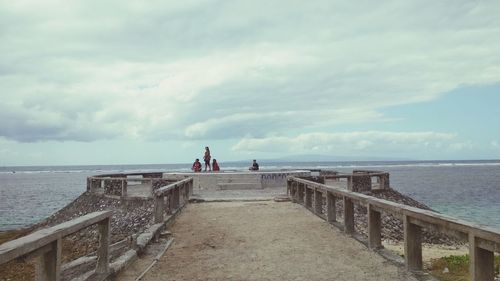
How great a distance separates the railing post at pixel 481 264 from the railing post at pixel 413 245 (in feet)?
5.23

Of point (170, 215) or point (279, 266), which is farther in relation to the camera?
point (170, 215)

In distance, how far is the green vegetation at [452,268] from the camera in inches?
399

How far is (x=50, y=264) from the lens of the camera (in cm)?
440

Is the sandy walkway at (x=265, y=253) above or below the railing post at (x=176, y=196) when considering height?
below

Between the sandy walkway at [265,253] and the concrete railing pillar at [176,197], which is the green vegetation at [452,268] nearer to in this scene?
the sandy walkway at [265,253]

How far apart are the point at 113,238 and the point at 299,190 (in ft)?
23.7

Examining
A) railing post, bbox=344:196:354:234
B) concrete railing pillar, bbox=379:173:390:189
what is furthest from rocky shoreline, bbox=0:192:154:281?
concrete railing pillar, bbox=379:173:390:189

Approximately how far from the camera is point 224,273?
21.9 ft

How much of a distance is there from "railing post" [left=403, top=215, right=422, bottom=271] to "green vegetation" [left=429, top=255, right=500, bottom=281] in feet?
12.5

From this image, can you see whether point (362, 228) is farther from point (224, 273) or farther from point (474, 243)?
point (474, 243)

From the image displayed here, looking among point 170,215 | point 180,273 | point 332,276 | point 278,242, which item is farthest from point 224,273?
point 170,215

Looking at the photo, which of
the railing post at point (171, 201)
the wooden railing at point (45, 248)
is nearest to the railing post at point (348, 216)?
the railing post at point (171, 201)

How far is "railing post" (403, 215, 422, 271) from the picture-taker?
6.34m

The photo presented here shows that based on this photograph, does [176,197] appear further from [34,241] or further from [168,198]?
[34,241]
